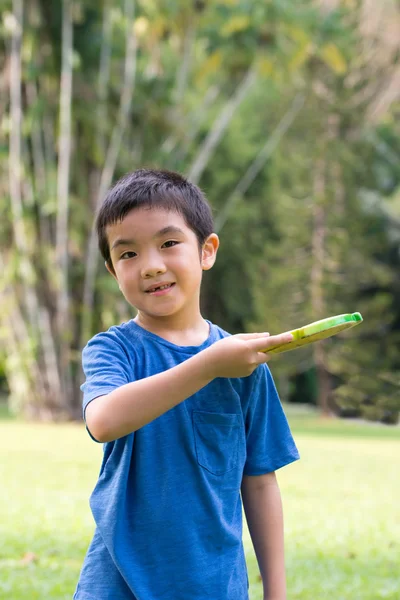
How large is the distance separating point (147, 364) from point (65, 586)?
7.87 ft

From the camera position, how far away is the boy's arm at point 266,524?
1.84 meters

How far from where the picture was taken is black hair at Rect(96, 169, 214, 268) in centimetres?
178

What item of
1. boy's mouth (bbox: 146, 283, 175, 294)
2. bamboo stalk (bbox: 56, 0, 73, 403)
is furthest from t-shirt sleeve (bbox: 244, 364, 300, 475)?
bamboo stalk (bbox: 56, 0, 73, 403)

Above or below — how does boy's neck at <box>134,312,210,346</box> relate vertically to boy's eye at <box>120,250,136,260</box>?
below

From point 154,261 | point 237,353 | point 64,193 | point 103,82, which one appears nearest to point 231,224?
point 103,82

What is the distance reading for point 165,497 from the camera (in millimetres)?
1651

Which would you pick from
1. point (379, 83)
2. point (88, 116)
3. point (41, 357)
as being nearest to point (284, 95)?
point (379, 83)

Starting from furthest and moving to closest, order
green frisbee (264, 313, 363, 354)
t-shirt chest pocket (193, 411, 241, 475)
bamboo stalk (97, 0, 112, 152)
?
1. bamboo stalk (97, 0, 112, 152)
2. t-shirt chest pocket (193, 411, 241, 475)
3. green frisbee (264, 313, 363, 354)

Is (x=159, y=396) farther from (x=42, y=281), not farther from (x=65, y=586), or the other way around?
(x=42, y=281)

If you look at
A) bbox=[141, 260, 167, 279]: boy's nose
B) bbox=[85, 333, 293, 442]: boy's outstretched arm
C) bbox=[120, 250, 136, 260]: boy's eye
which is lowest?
bbox=[85, 333, 293, 442]: boy's outstretched arm

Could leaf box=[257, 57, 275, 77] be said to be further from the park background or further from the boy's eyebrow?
the boy's eyebrow

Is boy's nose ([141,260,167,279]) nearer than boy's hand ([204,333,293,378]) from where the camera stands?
No

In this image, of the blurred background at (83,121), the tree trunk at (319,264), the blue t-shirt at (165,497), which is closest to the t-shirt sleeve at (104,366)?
the blue t-shirt at (165,497)

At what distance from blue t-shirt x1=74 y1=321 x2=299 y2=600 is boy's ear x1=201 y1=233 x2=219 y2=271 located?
23 cm
